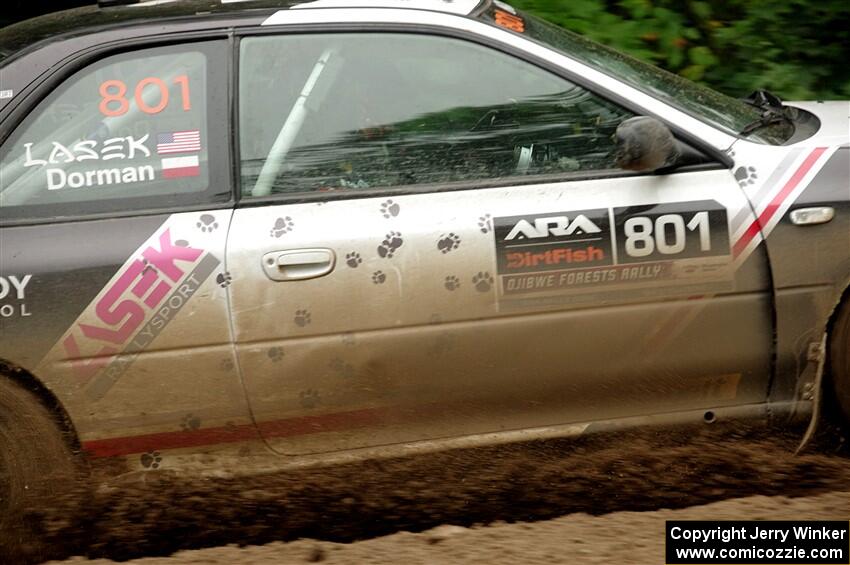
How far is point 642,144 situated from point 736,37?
3.11m

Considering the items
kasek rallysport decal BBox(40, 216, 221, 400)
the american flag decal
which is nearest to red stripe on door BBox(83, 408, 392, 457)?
kasek rallysport decal BBox(40, 216, 221, 400)

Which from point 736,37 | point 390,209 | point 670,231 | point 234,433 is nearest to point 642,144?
point 670,231

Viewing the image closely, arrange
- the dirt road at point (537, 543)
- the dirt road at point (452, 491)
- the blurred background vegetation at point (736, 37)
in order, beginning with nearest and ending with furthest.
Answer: the dirt road at point (537, 543) → the dirt road at point (452, 491) → the blurred background vegetation at point (736, 37)

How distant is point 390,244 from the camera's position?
3414mm

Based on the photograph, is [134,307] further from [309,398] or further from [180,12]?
[180,12]

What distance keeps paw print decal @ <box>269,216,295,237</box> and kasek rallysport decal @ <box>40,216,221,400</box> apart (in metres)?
0.20

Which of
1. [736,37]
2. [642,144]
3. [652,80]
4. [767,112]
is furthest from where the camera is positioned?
[736,37]

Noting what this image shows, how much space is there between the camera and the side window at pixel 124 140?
3.49 meters

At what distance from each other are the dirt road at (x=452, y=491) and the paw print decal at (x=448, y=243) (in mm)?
678

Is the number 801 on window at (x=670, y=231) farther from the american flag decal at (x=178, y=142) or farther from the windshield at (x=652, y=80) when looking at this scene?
the american flag decal at (x=178, y=142)

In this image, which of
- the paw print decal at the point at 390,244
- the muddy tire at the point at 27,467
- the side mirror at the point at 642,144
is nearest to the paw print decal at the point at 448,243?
the paw print decal at the point at 390,244

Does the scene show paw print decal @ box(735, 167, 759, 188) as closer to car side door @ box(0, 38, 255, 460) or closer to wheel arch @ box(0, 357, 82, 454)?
car side door @ box(0, 38, 255, 460)

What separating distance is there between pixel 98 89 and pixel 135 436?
1124 mm

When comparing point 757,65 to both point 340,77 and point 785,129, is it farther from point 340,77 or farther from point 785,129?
point 340,77
